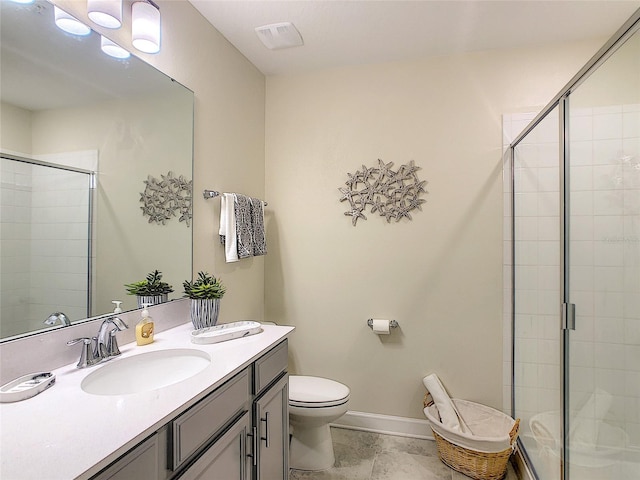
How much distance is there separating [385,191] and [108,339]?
73.1 inches

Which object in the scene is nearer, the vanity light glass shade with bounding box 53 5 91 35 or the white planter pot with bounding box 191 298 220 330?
the vanity light glass shade with bounding box 53 5 91 35

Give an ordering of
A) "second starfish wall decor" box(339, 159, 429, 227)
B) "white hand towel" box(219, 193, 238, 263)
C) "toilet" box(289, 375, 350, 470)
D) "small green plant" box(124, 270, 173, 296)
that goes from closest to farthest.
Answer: "small green plant" box(124, 270, 173, 296), "toilet" box(289, 375, 350, 470), "white hand towel" box(219, 193, 238, 263), "second starfish wall decor" box(339, 159, 429, 227)

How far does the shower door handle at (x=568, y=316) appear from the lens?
57.9 inches

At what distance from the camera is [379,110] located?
2582 mm

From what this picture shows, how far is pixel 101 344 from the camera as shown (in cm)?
130

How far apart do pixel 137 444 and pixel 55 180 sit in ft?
2.98

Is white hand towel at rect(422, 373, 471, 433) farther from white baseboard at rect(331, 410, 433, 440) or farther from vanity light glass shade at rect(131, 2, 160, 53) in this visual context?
vanity light glass shade at rect(131, 2, 160, 53)

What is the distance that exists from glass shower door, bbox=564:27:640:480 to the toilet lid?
1088 mm

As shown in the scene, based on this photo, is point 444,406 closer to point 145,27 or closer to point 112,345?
point 112,345

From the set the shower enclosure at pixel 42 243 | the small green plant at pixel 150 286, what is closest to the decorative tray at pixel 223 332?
the small green plant at pixel 150 286

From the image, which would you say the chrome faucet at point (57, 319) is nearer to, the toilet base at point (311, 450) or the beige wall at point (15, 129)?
the beige wall at point (15, 129)

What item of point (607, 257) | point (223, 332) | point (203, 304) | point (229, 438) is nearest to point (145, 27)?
point (203, 304)

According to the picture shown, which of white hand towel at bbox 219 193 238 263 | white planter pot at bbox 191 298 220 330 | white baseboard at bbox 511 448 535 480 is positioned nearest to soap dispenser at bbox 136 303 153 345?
white planter pot at bbox 191 298 220 330

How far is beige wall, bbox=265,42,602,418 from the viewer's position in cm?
238
